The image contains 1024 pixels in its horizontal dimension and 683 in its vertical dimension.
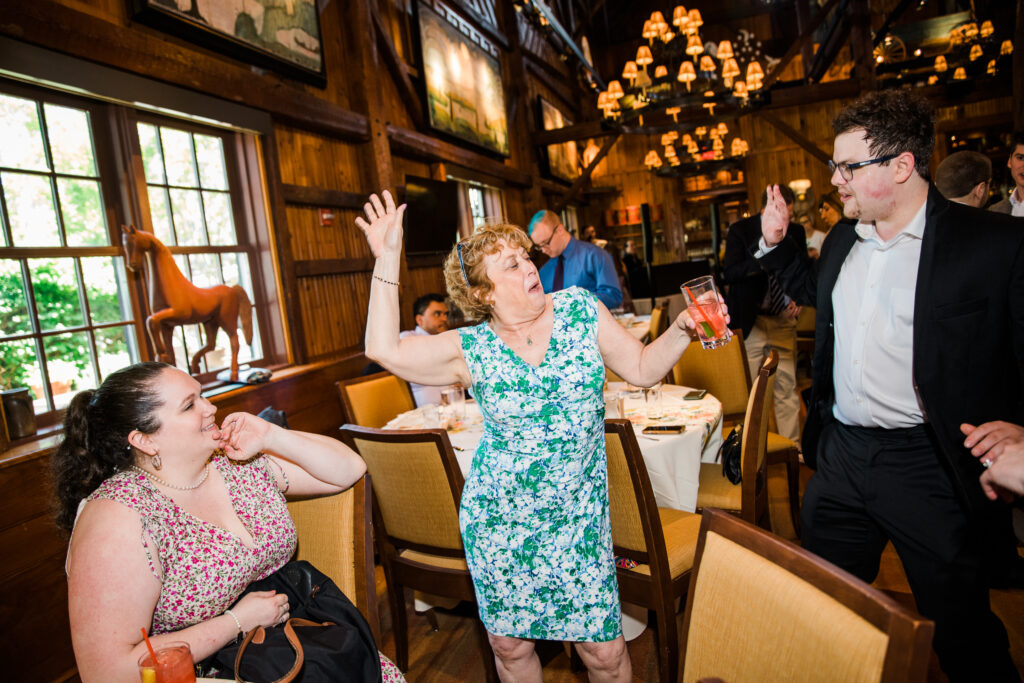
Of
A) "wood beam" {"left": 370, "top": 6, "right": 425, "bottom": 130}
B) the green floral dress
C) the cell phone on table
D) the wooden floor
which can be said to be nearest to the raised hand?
the green floral dress

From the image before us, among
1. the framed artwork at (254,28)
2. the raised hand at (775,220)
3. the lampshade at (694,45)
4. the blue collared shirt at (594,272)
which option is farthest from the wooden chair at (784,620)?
the lampshade at (694,45)

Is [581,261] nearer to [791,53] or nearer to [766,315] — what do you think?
[766,315]

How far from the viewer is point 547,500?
1.62 meters


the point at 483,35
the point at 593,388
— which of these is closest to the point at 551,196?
the point at 483,35

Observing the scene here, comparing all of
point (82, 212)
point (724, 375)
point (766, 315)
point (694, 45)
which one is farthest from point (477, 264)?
point (694, 45)

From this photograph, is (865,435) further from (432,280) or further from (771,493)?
(432,280)

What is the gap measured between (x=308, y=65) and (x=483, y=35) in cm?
455

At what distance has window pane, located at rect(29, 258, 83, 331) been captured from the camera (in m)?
2.93

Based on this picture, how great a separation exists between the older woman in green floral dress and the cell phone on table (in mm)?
703

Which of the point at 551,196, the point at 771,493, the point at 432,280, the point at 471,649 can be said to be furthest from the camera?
the point at 551,196

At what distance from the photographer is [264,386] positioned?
3.93 meters

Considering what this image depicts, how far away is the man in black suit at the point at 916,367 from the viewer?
4.72 ft

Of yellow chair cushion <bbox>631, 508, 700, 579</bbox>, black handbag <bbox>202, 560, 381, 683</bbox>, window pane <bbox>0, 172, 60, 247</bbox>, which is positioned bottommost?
yellow chair cushion <bbox>631, 508, 700, 579</bbox>

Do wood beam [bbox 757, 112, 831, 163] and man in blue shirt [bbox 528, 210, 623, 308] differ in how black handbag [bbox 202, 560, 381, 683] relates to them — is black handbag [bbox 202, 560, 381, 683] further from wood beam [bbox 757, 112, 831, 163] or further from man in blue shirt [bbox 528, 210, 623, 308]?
wood beam [bbox 757, 112, 831, 163]
